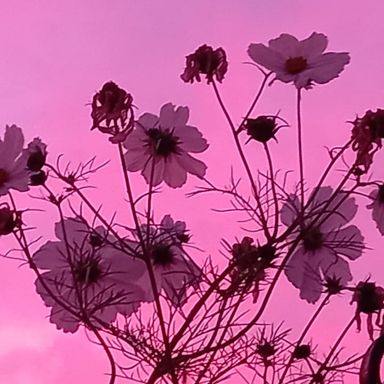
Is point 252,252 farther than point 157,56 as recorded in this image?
No

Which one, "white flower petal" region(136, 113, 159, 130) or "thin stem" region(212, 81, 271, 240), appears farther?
"white flower petal" region(136, 113, 159, 130)

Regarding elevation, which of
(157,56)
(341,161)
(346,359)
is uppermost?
(157,56)

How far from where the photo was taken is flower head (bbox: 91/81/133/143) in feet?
2.98

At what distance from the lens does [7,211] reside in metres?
0.93

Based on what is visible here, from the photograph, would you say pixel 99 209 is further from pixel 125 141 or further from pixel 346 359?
pixel 346 359

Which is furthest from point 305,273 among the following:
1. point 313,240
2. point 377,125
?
point 377,125

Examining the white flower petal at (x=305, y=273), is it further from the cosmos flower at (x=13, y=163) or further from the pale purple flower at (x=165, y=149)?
the cosmos flower at (x=13, y=163)

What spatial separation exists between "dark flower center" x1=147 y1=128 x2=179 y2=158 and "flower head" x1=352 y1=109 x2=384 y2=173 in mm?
145

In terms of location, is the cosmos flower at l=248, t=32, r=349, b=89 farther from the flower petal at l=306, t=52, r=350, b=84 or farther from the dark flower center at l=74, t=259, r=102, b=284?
the dark flower center at l=74, t=259, r=102, b=284

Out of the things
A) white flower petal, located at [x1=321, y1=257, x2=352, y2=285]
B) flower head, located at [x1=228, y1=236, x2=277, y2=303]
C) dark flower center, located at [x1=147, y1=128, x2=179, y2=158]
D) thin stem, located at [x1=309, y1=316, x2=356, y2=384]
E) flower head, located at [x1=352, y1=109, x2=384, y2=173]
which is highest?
dark flower center, located at [x1=147, y1=128, x2=179, y2=158]

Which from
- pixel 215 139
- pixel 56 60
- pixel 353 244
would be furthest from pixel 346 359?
pixel 56 60

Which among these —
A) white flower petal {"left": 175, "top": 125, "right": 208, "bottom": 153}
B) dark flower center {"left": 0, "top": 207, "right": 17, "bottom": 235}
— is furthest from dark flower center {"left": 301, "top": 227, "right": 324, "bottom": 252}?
dark flower center {"left": 0, "top": 207, "right": 17, "bottom": 235}

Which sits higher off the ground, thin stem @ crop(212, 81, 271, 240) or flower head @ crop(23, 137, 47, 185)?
flower head @ crop(23, 137, 47, 185)

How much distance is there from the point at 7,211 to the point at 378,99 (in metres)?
0.38
